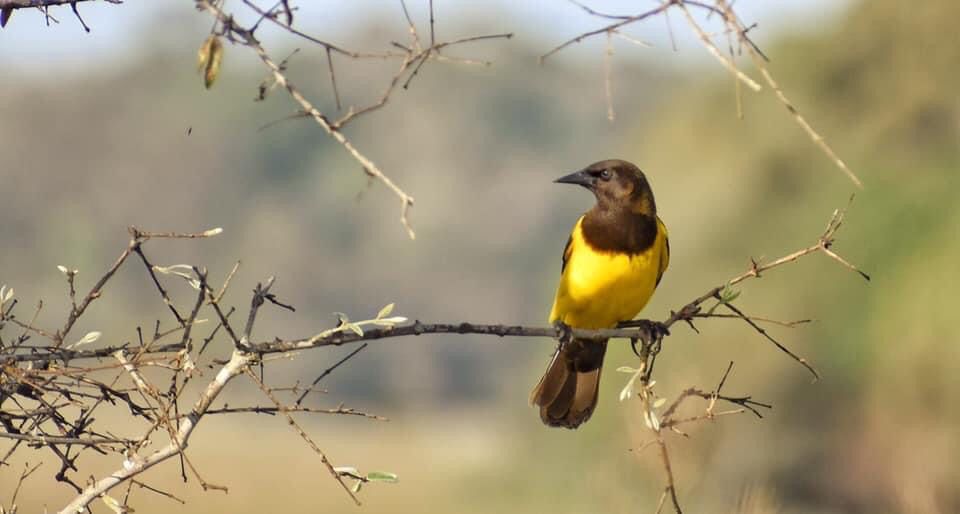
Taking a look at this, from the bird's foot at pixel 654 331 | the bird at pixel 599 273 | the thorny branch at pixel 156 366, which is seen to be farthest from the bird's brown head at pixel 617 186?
the thorny branch at pixel 156 366

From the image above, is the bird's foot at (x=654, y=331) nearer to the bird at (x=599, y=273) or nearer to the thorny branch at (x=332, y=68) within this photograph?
the bird at (x=599, y=273)

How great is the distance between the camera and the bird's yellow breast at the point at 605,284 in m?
5.34

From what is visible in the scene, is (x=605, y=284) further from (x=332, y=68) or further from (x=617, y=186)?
(x=332, y=68)

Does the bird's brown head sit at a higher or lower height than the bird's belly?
higher

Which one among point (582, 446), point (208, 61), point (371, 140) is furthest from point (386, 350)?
point (208, 61)

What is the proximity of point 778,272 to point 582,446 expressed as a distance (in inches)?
138

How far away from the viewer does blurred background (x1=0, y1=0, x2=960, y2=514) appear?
16500mm

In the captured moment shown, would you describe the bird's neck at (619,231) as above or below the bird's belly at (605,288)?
above

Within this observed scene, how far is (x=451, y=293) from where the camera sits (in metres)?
55.0

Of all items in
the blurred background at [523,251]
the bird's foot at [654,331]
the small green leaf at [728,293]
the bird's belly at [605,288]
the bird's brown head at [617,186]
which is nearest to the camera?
the small green leaf at [728,293]

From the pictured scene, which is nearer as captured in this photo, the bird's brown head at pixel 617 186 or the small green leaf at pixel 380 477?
the small green leaf at pixel 380 477

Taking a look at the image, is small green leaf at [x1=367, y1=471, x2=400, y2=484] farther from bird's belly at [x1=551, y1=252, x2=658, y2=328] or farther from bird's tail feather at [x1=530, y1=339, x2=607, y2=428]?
bird's tail feather at [x1=530, y1=339, x2=607, y2=428]

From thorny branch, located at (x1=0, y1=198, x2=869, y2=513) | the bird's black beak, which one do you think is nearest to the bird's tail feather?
the bird's black beak

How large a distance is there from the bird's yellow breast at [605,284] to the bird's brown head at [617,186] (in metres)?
0.13
